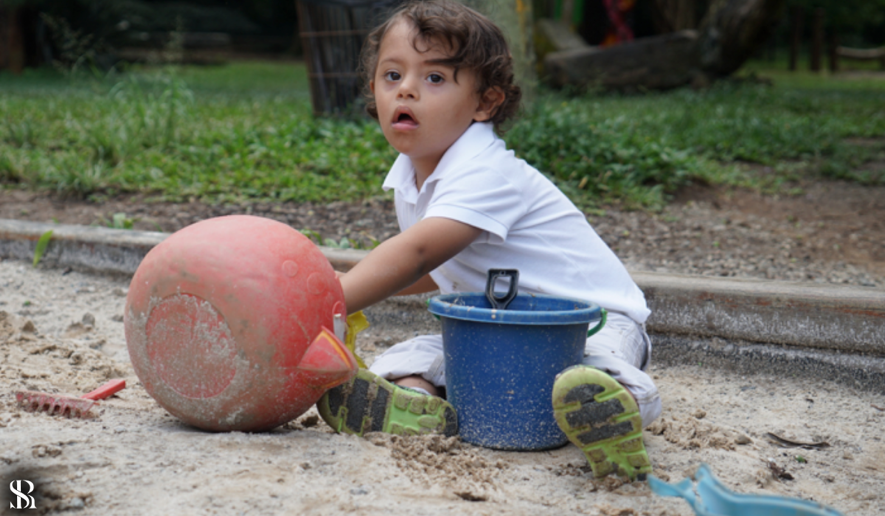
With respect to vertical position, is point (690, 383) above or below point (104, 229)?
below

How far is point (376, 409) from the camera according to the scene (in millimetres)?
1760

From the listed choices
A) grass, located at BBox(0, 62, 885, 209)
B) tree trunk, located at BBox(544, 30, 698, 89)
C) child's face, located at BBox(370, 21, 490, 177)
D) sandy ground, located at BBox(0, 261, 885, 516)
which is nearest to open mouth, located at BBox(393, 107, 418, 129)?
child's face, located at BBox(370, 21, 490, 177)

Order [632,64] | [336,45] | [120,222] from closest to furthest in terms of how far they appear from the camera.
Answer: [120,222] < [336,45] < [632,64]

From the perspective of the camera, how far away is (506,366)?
1.72 meters

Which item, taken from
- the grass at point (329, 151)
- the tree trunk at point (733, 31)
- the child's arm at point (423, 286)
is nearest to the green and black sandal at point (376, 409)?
the child's arm at point (423, 286)

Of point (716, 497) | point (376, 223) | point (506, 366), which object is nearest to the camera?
point (716, 497)

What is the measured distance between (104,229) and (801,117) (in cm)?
620

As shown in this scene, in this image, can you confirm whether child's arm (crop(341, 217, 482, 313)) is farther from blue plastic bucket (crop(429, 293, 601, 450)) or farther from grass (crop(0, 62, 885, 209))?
grass (crop(0, 62, 885, 209))

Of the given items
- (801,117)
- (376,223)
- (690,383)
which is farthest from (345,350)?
(801,117)

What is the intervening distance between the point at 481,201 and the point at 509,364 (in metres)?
0.39

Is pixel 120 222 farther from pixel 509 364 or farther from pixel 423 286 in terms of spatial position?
pixel 509 364

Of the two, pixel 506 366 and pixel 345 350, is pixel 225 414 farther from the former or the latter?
pixel 506 366

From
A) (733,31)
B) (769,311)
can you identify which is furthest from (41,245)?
(733,31)

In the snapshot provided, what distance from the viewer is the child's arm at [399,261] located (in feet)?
5.88
